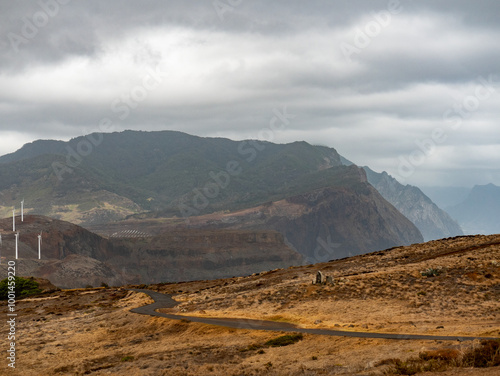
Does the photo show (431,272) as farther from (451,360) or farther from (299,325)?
(451,360)

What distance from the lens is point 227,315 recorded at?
5672cm

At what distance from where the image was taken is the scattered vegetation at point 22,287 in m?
108

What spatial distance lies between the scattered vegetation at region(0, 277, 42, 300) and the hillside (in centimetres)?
3257

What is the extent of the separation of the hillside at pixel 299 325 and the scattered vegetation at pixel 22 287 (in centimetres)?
3257

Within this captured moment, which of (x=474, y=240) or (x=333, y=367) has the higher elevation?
(x=474, y=240)

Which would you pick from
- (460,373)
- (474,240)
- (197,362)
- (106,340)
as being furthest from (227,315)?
(474,240)

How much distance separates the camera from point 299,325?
48531 millimetres

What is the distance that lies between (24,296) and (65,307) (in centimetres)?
3253

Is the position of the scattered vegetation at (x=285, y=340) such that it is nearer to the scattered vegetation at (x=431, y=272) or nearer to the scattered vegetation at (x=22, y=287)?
the scattered vegetation at (x=431, y=272)

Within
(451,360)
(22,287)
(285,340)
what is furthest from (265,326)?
(22,287)

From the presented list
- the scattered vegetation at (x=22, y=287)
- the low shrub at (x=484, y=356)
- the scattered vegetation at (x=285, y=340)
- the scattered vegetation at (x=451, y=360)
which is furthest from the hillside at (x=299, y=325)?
the scattered vegetation at (x=22, y=287)

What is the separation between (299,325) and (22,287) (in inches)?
3300

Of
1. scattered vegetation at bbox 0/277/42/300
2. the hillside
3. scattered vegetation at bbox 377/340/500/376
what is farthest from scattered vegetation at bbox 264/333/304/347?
scattered vegetation at bbox 0/277/42/300

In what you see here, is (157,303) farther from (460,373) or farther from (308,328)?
(460,373)
